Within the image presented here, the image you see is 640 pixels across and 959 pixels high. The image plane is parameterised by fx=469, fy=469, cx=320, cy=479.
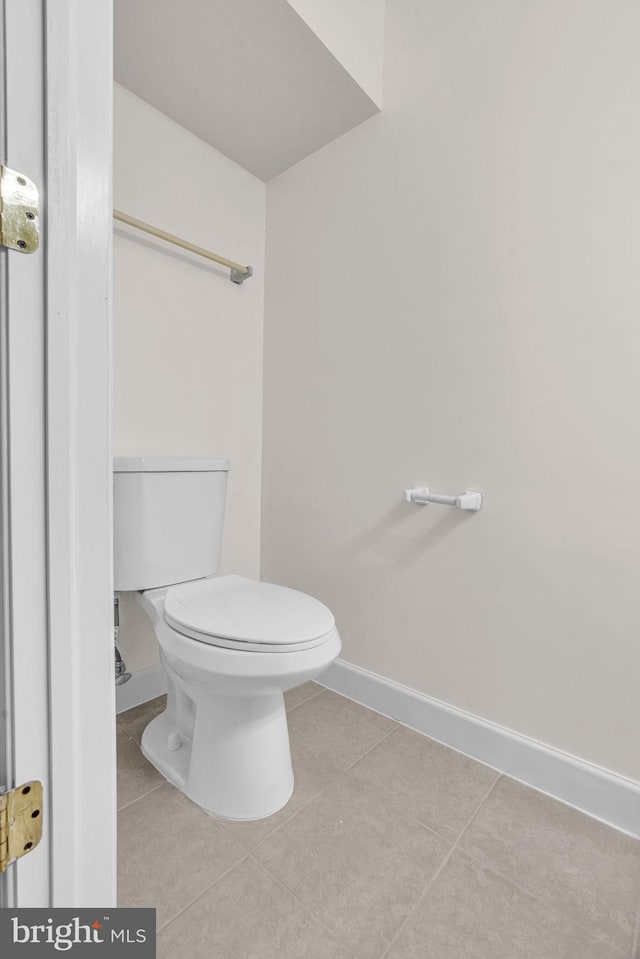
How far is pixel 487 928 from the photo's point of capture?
2.80 ft

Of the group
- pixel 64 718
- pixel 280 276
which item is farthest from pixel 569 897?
pixel 280 276

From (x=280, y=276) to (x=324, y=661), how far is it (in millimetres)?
1420

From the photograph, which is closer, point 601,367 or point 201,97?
point 601,367

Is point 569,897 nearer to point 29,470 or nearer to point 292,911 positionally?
point 292,911

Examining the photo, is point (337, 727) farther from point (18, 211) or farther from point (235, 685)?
point (18, 211)

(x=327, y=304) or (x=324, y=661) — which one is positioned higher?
(x=327, y=304)

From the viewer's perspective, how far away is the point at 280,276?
1800mm

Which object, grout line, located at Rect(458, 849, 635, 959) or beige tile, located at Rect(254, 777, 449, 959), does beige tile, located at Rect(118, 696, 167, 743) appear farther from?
grout line, located at Rect(458, 849, 635, 959)

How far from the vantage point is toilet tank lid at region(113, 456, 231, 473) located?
49.4 inches

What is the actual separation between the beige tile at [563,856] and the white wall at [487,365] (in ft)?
0.49

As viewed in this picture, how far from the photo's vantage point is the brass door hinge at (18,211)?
1.30ft

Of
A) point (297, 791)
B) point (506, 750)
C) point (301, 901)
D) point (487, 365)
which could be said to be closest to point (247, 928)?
point (301, 901)

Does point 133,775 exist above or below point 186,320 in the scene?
below

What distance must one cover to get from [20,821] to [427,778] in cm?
109
